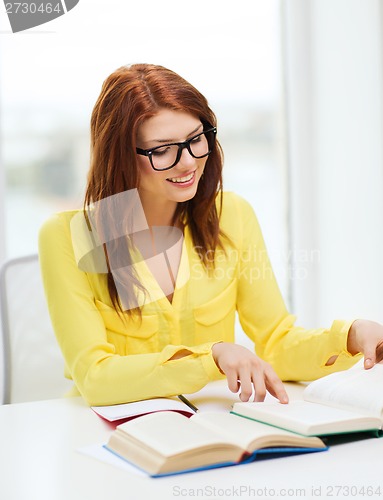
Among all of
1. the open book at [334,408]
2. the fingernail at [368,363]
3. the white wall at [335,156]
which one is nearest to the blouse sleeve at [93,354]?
the open book at [334,408]

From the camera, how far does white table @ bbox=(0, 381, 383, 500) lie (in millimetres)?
878

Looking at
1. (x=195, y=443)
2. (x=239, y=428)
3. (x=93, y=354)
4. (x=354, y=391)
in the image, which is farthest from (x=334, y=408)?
(x=93, y=354)

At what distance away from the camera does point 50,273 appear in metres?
1.49

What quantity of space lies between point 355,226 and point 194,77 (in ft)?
2.78

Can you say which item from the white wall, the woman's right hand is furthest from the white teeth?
the white wall

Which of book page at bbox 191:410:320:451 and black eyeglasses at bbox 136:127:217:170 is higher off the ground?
black eyeglasses at bbox 136:127:217:170

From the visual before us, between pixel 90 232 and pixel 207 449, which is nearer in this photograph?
pixel 207 449

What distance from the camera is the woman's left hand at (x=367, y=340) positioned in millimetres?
1321

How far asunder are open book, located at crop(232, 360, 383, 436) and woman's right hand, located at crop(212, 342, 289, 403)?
1.5 inches

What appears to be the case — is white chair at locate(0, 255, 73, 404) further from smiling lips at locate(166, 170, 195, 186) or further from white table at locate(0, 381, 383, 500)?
white table at locate(0, 381, 383, 500)

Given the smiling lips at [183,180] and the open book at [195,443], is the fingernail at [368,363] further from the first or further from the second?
the smiling lips at [183,180]

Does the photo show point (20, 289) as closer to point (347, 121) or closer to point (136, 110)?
point (136, 110)

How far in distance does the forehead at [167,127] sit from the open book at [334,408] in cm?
59

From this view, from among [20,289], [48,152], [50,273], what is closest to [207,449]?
[50,273]
